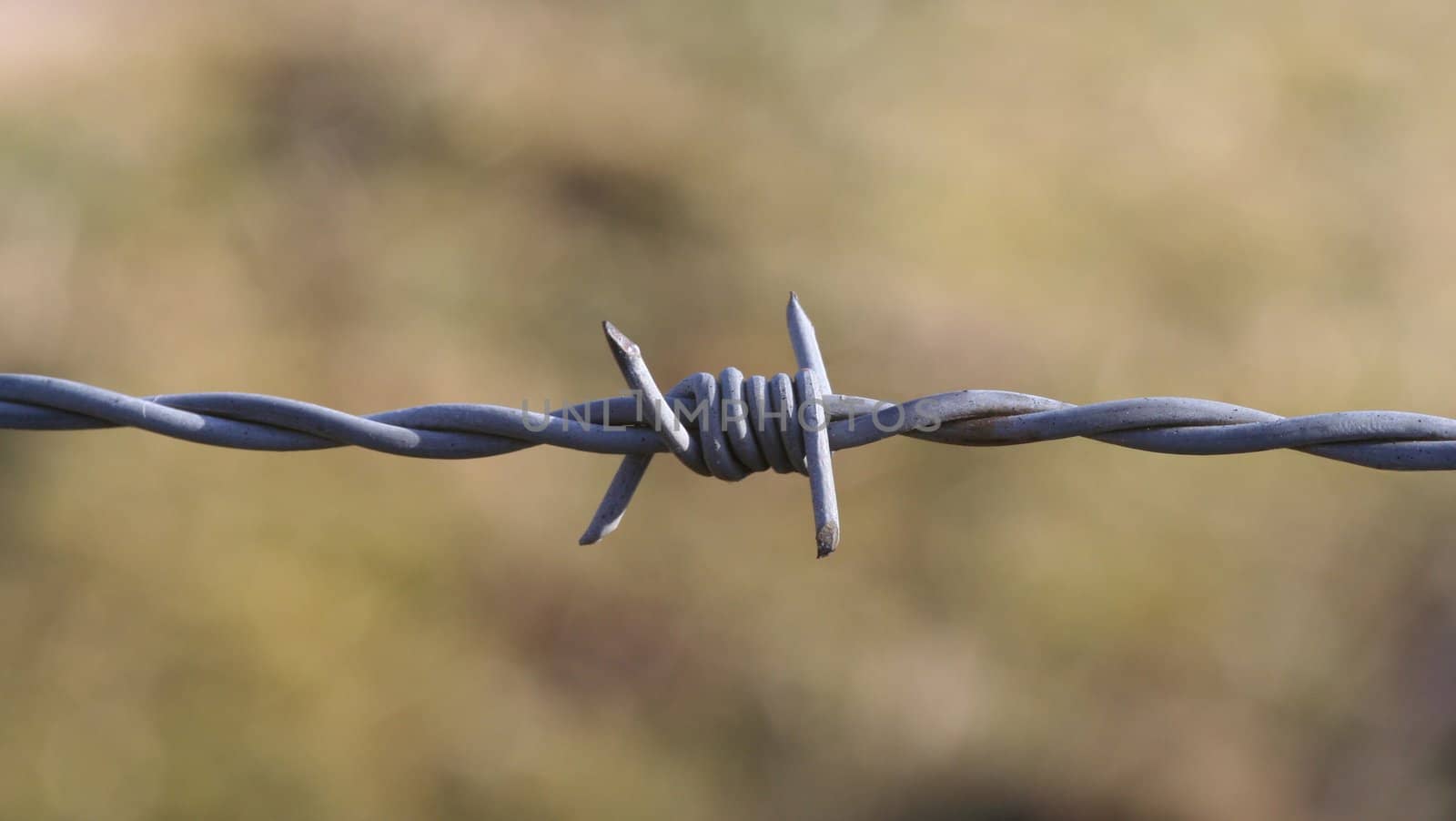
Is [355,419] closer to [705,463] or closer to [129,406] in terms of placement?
[129,406]

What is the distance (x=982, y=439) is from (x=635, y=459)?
308 mm

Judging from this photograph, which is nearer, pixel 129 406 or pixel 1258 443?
pixel 1258 443

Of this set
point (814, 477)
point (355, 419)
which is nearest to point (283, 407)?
point (355, 419)

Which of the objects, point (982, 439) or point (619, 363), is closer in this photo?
point (619, 363)

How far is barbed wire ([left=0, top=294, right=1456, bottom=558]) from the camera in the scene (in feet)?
3.34

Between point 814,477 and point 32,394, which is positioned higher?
point 32,394

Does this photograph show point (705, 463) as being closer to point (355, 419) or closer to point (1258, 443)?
point (355, 419)

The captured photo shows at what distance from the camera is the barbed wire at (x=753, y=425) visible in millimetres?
1017

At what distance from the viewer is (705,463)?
3.55 feet

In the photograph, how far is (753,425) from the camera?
3.45 feet

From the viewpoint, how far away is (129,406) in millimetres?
1120

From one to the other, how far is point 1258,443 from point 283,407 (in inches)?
33.4

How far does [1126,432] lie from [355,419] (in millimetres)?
679

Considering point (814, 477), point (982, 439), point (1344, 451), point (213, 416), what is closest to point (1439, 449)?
point (1344, 451)
